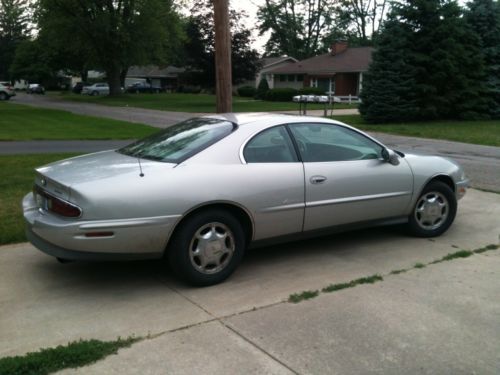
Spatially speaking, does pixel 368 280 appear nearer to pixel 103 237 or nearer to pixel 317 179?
pixel 317 179

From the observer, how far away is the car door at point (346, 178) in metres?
5.09

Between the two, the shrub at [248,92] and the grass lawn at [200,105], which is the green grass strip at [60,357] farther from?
the shrub at [248,92]

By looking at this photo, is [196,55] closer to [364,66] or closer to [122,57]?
[122,57]

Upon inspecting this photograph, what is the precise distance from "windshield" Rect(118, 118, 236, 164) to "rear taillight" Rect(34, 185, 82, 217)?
2.96 feet

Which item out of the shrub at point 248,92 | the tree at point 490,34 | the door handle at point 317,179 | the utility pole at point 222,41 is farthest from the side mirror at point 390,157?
the shrub at point 248,92

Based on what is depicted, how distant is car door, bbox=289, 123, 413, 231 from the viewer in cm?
509

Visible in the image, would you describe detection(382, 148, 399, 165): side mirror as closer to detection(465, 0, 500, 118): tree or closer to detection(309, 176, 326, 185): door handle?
detection(309, 176, 326, 185): door handle

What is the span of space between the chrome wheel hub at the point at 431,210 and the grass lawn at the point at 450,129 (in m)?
11.1

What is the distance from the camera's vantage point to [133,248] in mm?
4195

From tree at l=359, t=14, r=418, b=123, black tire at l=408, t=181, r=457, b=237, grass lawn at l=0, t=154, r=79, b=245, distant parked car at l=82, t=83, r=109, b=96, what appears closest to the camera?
grass lawn at l=0, t=154, r=79, b=245

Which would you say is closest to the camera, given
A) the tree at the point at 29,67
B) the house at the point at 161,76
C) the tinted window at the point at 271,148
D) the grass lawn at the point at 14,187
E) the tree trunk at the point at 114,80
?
the tinted window at the point at 271,148

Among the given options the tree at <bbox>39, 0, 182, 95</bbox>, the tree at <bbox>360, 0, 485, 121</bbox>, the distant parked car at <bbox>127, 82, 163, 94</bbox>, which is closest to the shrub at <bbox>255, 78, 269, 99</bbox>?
the tree at <bbox>39, 0, 182, 95</bbox>

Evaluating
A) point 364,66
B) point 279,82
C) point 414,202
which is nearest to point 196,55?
point 364,66

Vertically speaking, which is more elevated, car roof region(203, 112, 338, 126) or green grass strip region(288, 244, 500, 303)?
car roof region(203, 112, 338, 126)
